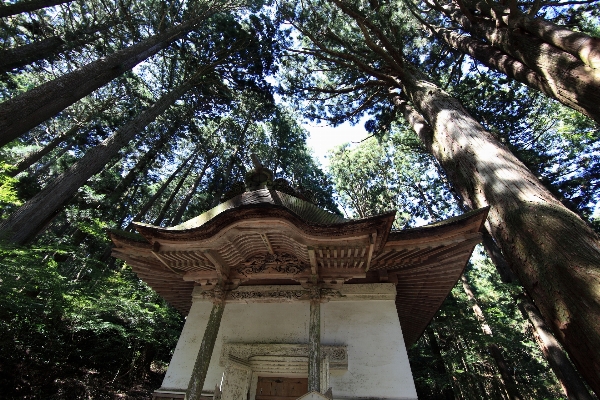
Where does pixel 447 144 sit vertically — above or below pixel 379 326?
above

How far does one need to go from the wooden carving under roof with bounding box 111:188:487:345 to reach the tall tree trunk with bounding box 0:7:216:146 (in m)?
3.99

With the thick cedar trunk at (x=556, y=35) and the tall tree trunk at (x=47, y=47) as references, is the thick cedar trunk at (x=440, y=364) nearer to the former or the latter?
the thick cedar trunk at (x=556, y=35)

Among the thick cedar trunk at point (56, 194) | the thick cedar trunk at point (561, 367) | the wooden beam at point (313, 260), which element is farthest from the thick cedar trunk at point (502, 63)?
the thick cedar trunk at point (56, 194)

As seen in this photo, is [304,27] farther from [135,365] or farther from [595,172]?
[135,365]

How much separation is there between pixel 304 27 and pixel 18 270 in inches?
436

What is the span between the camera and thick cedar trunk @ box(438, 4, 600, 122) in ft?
11.8

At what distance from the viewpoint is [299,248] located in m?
4.15

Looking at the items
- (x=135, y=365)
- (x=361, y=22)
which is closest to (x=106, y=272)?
(x=135, y=365)

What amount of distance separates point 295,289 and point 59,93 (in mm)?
7321

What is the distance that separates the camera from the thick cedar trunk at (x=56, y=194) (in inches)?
270

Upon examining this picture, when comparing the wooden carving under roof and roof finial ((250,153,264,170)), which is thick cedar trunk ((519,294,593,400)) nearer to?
the wooden carving under roof

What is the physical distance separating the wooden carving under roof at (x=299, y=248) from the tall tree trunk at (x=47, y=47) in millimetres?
9847

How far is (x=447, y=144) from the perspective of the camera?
5.46 meters

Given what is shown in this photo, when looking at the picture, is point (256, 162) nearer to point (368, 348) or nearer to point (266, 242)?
point (266, 242)
